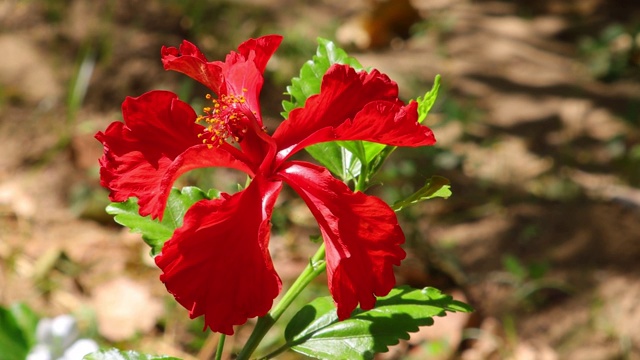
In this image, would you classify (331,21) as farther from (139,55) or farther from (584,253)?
(584,253)

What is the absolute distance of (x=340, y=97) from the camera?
3.29 feet

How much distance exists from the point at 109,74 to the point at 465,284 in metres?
1.74

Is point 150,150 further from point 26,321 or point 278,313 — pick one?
point 26,321

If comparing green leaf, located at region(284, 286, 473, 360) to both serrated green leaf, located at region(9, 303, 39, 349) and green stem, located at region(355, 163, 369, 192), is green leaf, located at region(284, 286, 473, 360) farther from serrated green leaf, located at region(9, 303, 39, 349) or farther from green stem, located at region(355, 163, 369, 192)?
serrated green leaf, located at region(9, 303, 39, 349)

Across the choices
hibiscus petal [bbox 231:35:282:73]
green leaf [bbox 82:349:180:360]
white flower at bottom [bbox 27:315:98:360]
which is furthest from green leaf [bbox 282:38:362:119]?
white flower at bottom [bbox 27:315:98:360]

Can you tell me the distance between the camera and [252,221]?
37.2 inches

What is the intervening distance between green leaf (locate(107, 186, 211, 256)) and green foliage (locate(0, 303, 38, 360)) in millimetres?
832

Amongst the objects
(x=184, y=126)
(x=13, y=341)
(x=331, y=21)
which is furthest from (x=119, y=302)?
(x=331, y=21)

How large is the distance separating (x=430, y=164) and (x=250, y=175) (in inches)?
79.8

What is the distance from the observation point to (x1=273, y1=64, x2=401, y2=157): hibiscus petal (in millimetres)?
985

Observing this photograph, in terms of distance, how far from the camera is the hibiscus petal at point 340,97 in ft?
3.23

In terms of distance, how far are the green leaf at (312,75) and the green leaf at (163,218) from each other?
7.6 inches

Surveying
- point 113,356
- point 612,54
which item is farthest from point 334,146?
point 612,54

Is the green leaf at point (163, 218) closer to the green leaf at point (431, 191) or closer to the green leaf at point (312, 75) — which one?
the green leaf at point (312, 75)
